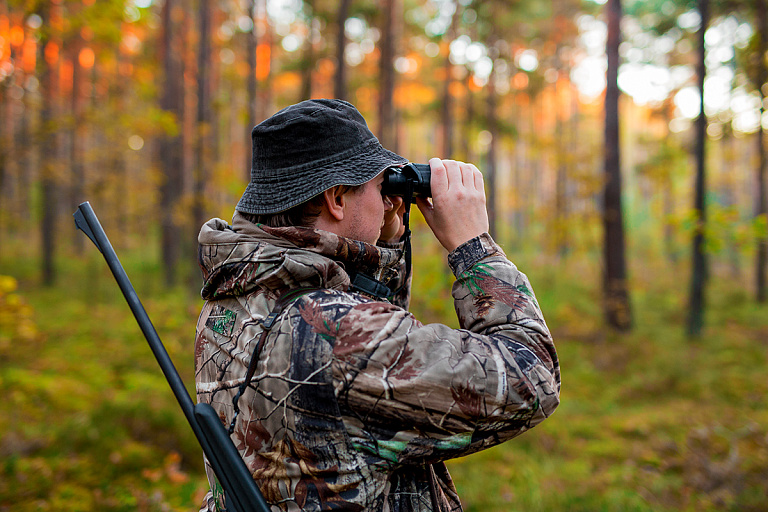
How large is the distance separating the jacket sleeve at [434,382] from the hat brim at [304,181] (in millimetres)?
368

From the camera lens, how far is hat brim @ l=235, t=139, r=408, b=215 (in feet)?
4.35

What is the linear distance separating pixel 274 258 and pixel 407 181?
499mm

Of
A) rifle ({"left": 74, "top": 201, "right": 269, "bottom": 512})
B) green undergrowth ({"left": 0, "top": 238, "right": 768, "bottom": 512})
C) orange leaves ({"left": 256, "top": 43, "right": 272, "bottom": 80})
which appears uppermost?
orange leaves ({"left": 256, "top": 43, "right": 272, "bottom": 80})

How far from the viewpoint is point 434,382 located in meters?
1.09

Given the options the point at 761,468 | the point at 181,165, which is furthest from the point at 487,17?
the point at 761,468

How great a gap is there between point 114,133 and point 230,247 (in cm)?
923

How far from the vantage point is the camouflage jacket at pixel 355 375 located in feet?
3.59

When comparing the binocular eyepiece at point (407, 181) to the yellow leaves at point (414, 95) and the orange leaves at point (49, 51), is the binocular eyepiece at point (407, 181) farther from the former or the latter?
the yellow leaves at point (414, 95)

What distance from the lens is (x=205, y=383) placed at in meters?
1.39

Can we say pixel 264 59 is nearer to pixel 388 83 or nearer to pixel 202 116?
pixel 202 116

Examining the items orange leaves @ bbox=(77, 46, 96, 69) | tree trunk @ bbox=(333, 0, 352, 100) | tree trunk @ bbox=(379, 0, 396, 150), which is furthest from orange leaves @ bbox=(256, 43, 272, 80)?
tree trunk @ bbox=(333, 0, 352, 100)

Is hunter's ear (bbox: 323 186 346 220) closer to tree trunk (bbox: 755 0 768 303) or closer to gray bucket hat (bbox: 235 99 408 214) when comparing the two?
gray bucket hat (bbox: 235 99 408 214)

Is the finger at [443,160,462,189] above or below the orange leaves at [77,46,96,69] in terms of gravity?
below

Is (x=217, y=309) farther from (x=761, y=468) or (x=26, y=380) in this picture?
(x=26, y=380)
